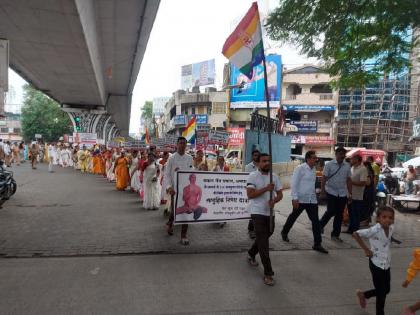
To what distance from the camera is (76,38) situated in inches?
511

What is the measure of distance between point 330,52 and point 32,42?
11399mm

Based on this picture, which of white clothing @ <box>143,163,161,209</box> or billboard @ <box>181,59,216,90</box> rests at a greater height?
billboard @ <box>181,59,216,90</box>

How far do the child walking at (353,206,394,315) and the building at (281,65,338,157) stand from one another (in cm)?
3681

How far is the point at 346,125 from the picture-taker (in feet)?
126

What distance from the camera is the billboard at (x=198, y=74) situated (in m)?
66.8

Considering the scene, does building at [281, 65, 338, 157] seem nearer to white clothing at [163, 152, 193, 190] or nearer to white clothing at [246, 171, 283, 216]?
white clothing at [163, 152, 193, 190]

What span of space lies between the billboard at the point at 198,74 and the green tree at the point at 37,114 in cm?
2369

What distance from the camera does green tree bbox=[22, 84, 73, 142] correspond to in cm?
5597

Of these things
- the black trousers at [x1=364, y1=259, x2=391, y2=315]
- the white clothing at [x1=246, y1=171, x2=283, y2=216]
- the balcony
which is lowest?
the black trousers at [x1=364, y1=259, x2=391, y2=315]

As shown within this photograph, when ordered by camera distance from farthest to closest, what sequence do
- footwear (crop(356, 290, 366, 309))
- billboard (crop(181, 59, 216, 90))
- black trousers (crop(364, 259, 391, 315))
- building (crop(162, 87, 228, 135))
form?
billboard (crop(181, 59, 216, 90)) → building (crop(162, 87, 228, 135)) → footwear (crop(356, 290, 366, 309)) → black trousers (crop(364, 259, 391, 315))

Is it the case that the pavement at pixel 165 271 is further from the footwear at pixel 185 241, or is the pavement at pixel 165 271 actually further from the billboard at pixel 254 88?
the billboard at pixel 254 88

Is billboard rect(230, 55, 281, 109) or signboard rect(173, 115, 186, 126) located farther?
signboard rect(173, 115, 186, 126)

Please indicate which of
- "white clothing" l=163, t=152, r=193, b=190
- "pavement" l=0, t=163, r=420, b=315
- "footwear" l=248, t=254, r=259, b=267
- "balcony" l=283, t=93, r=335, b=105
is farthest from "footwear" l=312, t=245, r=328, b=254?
"balcony" l=283, t=93, r=335, b=105

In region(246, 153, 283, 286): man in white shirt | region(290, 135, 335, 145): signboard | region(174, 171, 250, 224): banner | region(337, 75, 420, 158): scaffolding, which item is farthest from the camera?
region(290, 135, 335, 145): signboard
